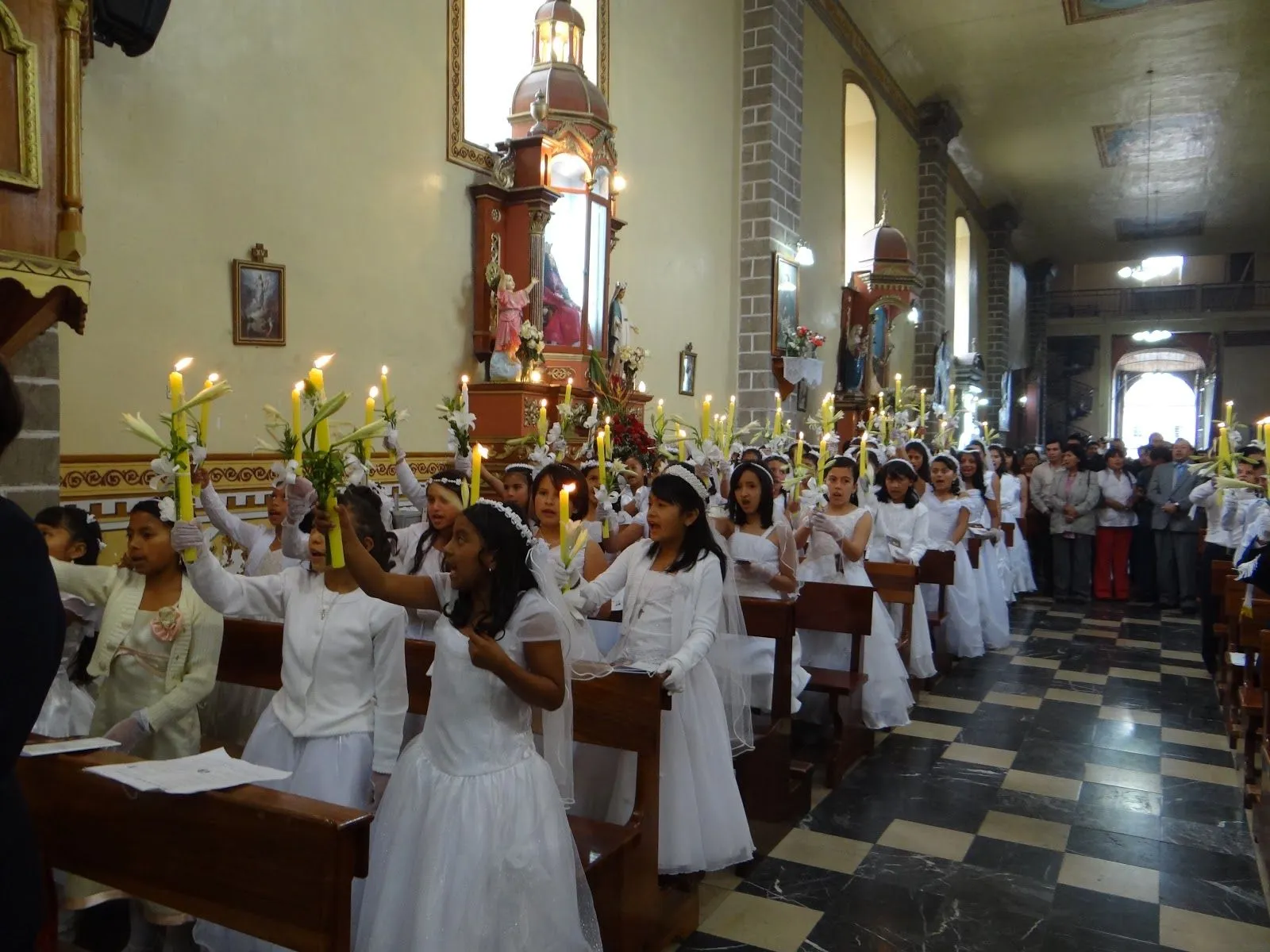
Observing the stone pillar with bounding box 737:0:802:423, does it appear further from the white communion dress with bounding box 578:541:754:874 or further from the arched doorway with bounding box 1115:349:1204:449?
the arched doorway with bounding box 1115:349:1204:449

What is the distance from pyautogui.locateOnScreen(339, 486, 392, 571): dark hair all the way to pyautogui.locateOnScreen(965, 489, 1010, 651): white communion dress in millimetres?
6113

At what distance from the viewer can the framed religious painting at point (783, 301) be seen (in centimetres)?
1128

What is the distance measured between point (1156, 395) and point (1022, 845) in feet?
96.1

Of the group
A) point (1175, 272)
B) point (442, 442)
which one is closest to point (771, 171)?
point (442, 442)

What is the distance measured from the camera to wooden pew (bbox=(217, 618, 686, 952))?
2951mm

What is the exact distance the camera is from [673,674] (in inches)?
127

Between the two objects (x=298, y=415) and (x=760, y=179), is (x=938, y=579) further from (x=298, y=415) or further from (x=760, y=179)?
(x=760, y=179)

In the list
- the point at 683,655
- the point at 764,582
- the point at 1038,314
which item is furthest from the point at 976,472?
the point at 1038,314

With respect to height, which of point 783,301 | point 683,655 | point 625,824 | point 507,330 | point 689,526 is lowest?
point 625,824

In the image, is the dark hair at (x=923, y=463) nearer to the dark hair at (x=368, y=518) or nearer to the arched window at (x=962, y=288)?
the dark hair at (x=368, y=518)

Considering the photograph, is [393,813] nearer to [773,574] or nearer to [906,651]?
[773,574]

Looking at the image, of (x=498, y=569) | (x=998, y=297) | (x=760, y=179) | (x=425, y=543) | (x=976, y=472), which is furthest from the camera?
(x=998, y=297)

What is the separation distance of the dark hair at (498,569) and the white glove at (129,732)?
107 cm

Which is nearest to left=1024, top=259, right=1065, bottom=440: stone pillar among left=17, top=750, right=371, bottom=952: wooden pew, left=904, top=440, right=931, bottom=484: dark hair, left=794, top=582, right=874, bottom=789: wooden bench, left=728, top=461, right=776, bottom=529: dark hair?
left=904, top=440, right=931, bottom=484: dark hair
